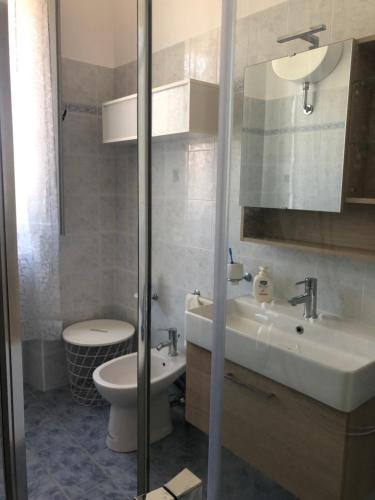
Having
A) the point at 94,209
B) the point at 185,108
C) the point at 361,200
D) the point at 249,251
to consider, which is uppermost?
the point at 185,108

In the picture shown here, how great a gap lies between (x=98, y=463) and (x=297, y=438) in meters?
1.08

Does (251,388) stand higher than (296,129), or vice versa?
(296,129)

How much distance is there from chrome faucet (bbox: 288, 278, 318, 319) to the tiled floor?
1.89ft

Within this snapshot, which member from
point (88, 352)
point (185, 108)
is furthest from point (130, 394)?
point (185, 108)

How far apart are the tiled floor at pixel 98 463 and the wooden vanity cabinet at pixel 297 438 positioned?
0.09 meters

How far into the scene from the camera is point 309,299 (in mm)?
1579

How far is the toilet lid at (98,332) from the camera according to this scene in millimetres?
2469

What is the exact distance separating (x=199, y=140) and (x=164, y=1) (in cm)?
60

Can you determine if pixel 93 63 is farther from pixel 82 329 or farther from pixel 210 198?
pixel 82 329

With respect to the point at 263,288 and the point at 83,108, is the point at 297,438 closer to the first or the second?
the point at 263,288

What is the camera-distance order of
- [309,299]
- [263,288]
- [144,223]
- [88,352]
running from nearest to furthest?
[144,223] → [309,299] → [263,288] → [88,352]

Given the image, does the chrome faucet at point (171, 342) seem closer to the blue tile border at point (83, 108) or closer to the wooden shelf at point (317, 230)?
the wooden shelf at point (317, 230)

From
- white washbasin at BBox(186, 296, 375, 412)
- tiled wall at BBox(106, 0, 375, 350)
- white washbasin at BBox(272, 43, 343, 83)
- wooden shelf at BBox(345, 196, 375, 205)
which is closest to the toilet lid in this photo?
tiled wall at BBox(106, 0, 375, 350)

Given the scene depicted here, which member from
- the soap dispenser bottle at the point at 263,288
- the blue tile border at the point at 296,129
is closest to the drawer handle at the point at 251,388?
the soap dispenser bottle at the point at 263,288
